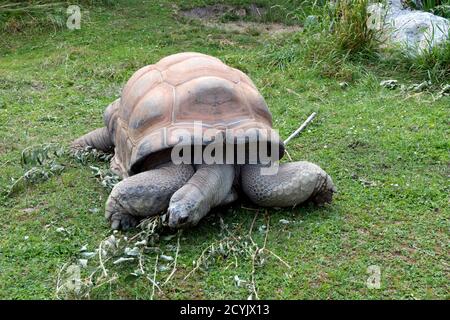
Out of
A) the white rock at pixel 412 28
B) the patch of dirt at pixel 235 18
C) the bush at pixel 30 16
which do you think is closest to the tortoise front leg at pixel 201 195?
the white rock at pixel 412 28

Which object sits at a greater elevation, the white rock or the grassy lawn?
the white rock

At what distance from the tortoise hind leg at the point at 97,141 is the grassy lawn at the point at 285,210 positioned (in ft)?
0.53

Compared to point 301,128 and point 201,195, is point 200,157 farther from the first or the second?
point 301,128

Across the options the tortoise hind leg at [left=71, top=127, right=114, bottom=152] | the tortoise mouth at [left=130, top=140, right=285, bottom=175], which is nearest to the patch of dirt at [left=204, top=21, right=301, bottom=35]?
the tortoise hind leg at [left=71, top=127, right=114, bottom=152]

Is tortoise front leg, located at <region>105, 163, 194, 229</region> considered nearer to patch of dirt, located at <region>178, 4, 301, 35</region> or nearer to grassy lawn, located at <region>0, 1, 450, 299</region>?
grassy lawn, located at <region>0, 1, 450, 299</region>

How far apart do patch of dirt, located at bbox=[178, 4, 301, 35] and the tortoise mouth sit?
4.65 metres

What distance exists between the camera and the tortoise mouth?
343 cm

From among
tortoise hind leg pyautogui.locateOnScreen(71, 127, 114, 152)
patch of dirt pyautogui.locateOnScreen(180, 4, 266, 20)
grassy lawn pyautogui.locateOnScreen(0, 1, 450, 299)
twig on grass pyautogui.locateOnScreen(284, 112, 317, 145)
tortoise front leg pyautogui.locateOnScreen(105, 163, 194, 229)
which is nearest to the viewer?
grassy lawn pyautogui.locateOnScreen(0, 1, 450, 299)

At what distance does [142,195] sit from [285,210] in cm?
81

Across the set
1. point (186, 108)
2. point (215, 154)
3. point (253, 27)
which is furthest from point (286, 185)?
point (253, 27)

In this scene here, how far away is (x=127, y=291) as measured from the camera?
2.83 m

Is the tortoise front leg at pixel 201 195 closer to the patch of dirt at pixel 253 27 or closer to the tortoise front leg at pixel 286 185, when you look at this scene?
the tortoise front leg at pixel 286 185

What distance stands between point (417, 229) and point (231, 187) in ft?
3.33
